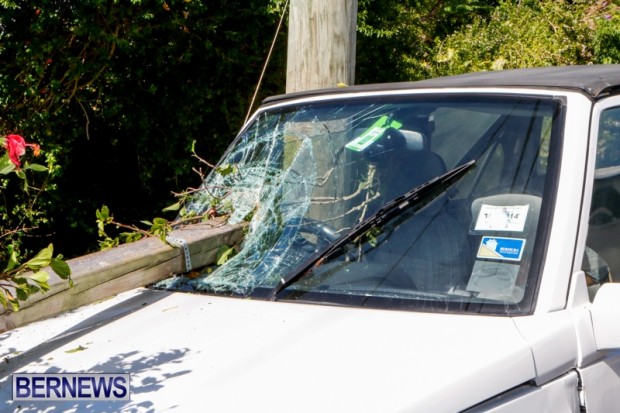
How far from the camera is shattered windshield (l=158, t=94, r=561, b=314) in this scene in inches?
99.5

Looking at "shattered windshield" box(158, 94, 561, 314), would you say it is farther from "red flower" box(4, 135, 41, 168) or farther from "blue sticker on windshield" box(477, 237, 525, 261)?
"red flower" box(4, 135, 41, 168)

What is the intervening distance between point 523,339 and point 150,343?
41.0 inches

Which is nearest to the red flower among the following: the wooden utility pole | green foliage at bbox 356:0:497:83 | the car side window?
the car side window

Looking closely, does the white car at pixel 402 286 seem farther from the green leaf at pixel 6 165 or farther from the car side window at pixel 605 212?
the green leaf at pixel 6 165

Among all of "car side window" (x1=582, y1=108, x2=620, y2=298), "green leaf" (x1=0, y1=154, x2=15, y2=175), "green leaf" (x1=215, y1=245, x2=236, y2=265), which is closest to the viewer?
"green leaf" (x1=0, y1=154, x2=15, y2=175)

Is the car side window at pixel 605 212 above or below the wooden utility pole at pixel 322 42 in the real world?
below

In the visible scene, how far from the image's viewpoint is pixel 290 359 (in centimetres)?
219

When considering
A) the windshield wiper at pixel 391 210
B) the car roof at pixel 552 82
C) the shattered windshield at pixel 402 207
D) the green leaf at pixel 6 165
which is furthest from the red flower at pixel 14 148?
the car roof at pixel 552 82

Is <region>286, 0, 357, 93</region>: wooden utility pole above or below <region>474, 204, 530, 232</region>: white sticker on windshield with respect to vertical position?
above

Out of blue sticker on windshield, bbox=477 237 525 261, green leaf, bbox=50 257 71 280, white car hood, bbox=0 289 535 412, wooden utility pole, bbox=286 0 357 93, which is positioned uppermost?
wooden utility pole, bbox=286 0 357 93

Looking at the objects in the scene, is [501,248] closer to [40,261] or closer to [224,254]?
[224,254]

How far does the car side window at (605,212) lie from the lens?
8.97 ft

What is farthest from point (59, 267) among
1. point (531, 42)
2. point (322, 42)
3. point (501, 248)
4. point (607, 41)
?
point (607, 41)

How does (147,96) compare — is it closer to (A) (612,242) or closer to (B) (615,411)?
(A) (612,242)
